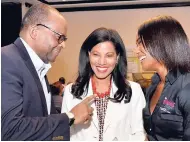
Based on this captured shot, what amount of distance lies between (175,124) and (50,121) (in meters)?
0.65

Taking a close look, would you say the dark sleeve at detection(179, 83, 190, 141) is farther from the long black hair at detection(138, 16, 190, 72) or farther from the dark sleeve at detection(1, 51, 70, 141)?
the dark sleeve at detection(1, 51, 70, 141)

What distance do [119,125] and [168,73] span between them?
0.45m

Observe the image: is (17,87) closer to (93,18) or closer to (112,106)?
(112,106)

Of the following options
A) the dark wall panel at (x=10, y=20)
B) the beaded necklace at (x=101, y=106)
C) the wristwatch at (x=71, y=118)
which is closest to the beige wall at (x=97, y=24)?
the dark wall panel at (x=10, y=20)

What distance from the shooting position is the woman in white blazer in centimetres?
165

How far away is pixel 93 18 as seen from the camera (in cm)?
611

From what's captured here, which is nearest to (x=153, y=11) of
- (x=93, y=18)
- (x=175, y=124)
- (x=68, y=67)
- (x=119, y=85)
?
(x=93, y=18)

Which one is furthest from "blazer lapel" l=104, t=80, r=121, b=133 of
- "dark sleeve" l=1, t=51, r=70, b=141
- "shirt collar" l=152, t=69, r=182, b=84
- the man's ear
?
the man's ear

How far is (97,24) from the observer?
610cm

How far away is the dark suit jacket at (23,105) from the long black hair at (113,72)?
1.68ft

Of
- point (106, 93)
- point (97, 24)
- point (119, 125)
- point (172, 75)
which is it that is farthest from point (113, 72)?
point (97, 24)

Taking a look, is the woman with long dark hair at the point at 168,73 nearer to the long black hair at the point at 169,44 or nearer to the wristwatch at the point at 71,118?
the long black hair at the point at 169,44

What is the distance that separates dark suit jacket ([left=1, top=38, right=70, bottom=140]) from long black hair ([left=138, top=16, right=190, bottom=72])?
0.65 m

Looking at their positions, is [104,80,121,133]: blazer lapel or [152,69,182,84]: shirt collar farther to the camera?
[104,80,121,133]: blazer lapel
